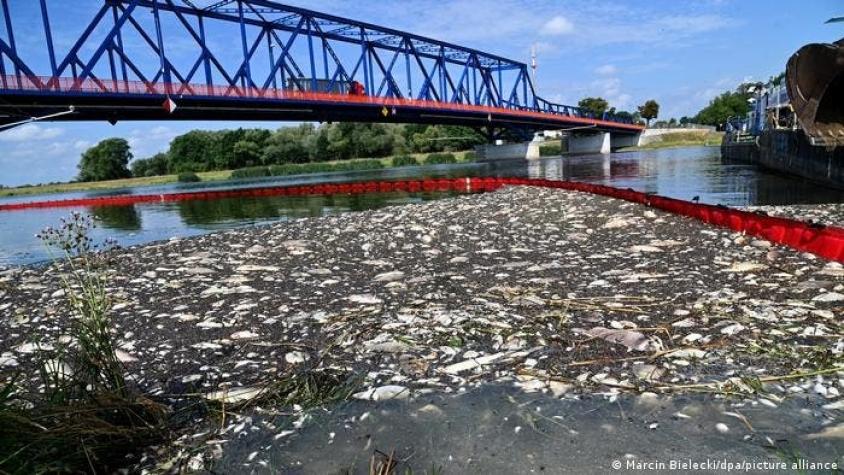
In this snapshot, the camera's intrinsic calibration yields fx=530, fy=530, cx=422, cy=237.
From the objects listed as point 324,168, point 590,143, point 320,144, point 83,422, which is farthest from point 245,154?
point 83,422

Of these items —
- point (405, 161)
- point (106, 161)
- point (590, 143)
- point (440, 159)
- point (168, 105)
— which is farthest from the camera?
point (106, 161)

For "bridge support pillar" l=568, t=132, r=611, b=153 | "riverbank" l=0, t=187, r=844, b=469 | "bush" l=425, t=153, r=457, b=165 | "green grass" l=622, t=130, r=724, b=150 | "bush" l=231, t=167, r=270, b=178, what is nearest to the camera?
"riverbank" l=0, t=187, r=844, b=469

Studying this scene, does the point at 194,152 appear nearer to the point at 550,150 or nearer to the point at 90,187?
the point at 90,187

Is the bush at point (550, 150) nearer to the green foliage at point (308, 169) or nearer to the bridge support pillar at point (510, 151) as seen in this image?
the bridge support pillar at point (510, 151)

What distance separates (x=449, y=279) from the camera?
755 cm

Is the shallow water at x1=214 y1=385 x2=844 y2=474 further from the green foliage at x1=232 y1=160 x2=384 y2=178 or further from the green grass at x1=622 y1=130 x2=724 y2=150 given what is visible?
the green grass at x1=622 y1=130 x2=724 y2=150

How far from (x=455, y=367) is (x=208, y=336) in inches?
110

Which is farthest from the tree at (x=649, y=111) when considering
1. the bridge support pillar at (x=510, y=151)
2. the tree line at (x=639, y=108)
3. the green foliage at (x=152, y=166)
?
the green foliage at (x=152, y=166)

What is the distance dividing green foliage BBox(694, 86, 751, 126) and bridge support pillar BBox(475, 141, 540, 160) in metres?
89.9

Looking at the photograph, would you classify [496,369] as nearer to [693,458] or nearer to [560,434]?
[560,434]

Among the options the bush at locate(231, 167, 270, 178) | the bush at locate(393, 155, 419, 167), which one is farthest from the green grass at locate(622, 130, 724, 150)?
the bush at locate(231, 167, 270, 178)

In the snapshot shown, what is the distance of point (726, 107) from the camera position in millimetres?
171750

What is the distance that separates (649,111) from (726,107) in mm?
22956

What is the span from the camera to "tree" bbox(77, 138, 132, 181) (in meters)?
147
